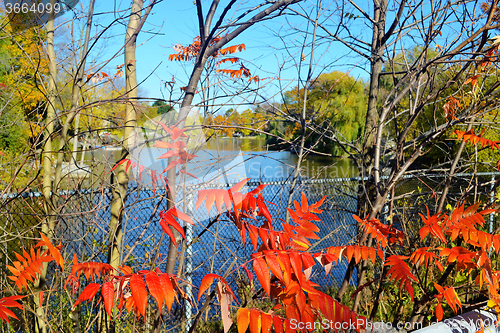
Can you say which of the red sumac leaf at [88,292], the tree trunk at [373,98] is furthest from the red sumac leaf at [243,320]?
the tree trunk at [373,98]

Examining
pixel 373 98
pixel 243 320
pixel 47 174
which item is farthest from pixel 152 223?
pixel 373 98

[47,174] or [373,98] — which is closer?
[47,174]

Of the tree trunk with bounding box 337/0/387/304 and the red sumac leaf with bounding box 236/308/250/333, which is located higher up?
the tree trunk with bounding box 337/0/387/304

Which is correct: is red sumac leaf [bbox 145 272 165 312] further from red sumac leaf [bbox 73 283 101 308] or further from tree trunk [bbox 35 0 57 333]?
tree trunk [bbox 35 0 57 333]

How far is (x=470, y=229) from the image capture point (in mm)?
1929

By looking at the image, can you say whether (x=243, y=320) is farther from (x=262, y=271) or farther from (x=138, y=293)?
(x=138, y=293)

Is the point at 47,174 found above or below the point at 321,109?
below

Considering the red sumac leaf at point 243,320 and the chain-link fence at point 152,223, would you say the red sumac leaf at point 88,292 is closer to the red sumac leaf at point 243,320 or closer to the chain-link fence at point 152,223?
the chain-link fence at point 152,223

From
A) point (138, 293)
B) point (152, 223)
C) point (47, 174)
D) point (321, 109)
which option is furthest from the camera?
point (321, 109)

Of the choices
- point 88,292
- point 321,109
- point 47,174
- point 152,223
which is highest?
point 321,109

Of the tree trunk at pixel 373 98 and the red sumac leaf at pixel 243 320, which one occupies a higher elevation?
the tree trunk at pixel 373 98

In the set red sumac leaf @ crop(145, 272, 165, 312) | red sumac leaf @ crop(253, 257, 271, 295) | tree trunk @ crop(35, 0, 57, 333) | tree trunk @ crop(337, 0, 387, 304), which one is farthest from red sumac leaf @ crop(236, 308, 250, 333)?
tree trunk @ crop(337, 0, 387, 304)

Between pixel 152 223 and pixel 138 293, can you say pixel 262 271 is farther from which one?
pixel 152 223

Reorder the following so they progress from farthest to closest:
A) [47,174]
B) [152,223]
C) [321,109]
→ [321,109], [152,223], [47,174]
